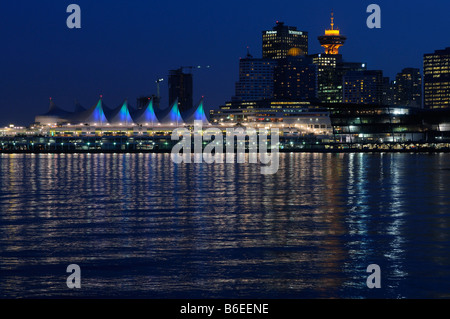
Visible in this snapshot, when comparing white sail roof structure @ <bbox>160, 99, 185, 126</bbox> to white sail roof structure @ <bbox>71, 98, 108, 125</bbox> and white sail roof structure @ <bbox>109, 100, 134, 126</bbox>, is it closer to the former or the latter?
white sail roof structure @ <bbox>109, 100, 134, 126</bbox>

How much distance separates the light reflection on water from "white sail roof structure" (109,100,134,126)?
12409cm

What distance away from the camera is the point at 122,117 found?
6211 inches

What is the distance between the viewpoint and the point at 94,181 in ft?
151

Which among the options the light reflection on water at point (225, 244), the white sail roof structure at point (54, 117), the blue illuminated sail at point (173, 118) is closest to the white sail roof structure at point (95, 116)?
the white sail roof structure at point (54, 117)

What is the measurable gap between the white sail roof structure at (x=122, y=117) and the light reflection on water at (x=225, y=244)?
124 m

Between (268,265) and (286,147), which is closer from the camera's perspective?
(268,265)

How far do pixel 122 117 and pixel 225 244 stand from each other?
141 metres

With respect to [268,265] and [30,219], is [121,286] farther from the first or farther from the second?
[30,219]

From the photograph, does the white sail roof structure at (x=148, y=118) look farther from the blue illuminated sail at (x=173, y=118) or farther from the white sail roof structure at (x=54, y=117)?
the white sail roof structure at (x=54, y=117)

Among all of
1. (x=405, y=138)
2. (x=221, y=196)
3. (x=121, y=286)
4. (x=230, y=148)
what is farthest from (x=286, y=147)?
(x=121, y=286)

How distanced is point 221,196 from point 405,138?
134m

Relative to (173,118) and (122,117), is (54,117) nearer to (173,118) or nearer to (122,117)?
(122,117)

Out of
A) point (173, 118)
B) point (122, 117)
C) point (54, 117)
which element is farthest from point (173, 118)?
point (54, 117)

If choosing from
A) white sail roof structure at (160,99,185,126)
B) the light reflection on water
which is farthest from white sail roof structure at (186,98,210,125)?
the light reflection on water
